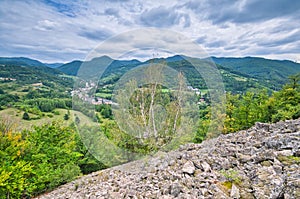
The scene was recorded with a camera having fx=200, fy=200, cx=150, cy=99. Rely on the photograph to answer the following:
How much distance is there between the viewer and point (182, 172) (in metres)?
7.02

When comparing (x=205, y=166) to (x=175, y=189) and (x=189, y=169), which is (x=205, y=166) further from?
(x=175, y=189)

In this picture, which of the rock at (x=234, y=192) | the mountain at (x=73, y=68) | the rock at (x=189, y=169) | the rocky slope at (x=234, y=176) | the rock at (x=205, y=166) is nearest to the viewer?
the rocky slope at (x=234, y=176)

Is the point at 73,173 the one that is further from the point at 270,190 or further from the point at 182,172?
the point at 270,190

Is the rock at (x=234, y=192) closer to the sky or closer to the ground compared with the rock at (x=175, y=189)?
closer to the sky

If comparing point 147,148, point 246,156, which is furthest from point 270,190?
point 147,148

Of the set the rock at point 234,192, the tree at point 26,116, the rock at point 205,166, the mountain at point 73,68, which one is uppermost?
the mountain at point 73,68

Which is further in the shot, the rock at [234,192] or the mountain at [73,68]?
the mountain at [73,68]

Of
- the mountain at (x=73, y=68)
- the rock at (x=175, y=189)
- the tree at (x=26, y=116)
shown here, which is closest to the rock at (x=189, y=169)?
the rock at (x=175, y=189)

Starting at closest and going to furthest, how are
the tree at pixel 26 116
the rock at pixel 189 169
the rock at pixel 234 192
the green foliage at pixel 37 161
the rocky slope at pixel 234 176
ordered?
the rocky slope at pixel 234 176 < the rock at pixel 234 192 < the rock at pixel 189 169 < the green foliage at pixel 37 161 < the tree at pixel 26 116

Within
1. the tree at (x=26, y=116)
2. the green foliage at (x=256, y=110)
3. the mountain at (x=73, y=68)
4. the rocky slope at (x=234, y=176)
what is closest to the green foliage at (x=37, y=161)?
the rocky slope at (x=234, y=176)

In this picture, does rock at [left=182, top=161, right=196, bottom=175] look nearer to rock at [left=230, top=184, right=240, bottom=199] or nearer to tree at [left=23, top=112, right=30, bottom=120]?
rock at [left=230, top=184, right=240, bottom=199]

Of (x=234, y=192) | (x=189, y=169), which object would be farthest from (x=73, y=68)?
(x=234, y=192)

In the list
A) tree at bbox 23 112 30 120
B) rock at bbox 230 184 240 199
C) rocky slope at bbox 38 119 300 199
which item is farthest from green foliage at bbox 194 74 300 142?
tree at bbox 23 112 30 120

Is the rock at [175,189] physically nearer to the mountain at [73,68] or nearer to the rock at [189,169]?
the rock at [189,169]
